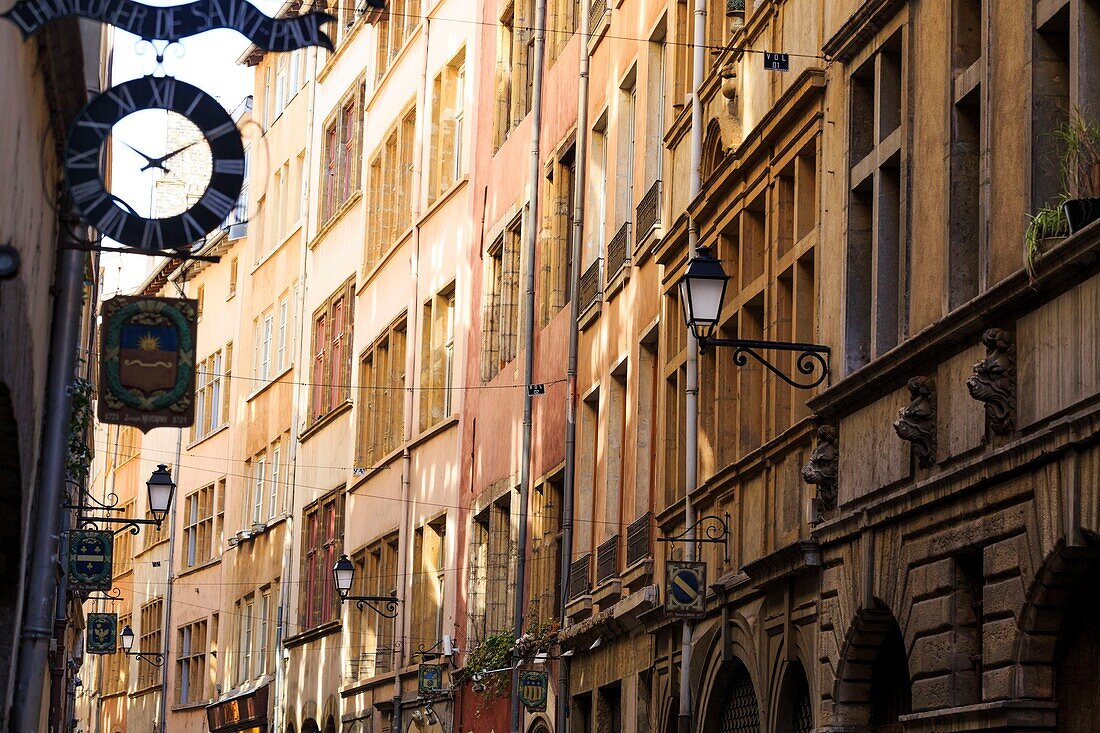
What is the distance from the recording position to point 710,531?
741 inches

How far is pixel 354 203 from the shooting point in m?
41.6

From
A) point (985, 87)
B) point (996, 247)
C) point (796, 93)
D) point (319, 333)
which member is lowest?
point (996, 247)

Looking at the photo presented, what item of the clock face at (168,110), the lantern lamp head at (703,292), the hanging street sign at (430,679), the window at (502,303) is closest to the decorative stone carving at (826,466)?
the lantern lamp head at (703,292)

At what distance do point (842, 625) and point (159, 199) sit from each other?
256 inches

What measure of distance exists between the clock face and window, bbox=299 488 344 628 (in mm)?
30301

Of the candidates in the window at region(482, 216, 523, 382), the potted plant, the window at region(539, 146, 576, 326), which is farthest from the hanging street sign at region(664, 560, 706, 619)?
the window at region(482, 216, 523, 382)

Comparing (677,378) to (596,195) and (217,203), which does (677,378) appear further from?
(217,203)

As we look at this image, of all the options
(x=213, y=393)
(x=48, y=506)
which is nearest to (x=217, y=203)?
(x=48, y=506)


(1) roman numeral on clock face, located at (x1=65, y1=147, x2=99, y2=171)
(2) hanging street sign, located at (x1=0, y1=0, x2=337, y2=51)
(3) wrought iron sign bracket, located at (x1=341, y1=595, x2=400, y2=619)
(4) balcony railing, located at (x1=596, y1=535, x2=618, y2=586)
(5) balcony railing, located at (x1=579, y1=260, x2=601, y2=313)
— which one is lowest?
(1) roman numeral on clock face, located at (x1=65, y1=147, x2=99, y2=171)

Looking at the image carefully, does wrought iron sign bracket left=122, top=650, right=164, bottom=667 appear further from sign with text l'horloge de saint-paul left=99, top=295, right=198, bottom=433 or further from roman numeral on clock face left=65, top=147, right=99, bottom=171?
roman numeral on clock face left=65, top=147, right=99, bottom=171

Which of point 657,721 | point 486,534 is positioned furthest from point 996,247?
point 486,534

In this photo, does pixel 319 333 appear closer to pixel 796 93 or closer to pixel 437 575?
pixel 437 575

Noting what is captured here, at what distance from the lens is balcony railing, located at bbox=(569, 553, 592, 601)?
79.6 ft

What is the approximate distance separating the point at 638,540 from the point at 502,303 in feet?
30.0
